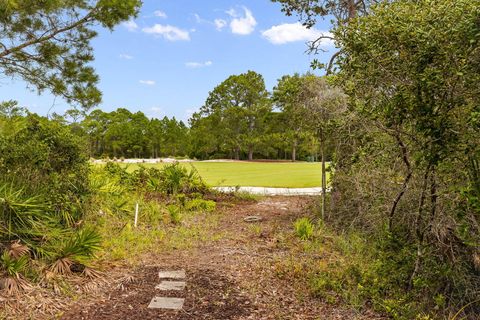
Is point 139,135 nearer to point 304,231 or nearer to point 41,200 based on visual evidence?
point 304,231

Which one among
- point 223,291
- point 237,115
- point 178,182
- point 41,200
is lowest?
point 223,291

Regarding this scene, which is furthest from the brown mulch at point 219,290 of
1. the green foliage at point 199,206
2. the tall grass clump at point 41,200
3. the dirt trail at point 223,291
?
the green foliage at point 199,206

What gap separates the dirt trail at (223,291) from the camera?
3250 mm

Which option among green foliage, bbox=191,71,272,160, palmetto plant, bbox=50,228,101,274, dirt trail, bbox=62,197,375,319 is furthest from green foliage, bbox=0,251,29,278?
green foliage, bbox=191,71,272,160

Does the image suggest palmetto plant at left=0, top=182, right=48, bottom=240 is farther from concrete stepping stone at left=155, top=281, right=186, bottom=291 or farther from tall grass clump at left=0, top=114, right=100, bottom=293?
concrete stepping stone at left=155, top=281, right=186, bottom=291

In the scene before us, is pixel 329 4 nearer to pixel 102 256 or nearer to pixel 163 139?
pixel 102 256

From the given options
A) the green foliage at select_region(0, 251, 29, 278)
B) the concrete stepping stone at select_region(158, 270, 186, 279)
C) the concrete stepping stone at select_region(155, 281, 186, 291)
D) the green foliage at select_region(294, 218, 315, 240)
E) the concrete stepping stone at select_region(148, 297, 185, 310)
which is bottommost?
the concrete stepping stone at select_region(148, 297, 185, 310)

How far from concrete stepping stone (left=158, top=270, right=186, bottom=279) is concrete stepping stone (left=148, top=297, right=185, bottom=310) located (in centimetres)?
52

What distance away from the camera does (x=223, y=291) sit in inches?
147

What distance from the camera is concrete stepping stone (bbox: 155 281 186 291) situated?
12.2 ft

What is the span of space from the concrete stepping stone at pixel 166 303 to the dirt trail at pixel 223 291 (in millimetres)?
55

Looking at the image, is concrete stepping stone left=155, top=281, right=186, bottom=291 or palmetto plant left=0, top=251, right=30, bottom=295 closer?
palmetto plant left=0, top=251, right=30, bottom=295

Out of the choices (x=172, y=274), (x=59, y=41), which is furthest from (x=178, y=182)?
(x=172, y=274)

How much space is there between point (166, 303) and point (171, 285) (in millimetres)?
404
